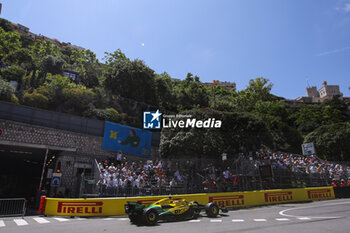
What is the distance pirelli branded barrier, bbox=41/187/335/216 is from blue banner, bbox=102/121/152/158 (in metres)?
11.6

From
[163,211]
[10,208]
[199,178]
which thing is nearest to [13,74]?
[10,208]

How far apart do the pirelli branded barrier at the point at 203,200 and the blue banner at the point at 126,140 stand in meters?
11.6

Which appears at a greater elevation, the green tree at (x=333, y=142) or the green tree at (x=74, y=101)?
the green tree at (x=74, y=101)

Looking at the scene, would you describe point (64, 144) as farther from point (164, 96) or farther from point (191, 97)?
point (191, 97)

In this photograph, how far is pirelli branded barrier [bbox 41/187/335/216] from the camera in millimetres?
11625

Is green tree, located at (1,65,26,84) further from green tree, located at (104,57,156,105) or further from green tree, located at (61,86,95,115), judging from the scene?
green tree, located at (104,57,156,105)

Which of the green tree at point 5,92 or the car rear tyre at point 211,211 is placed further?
the green tree at point 5,92

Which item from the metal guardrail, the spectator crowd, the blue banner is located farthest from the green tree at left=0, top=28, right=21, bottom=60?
the metal guardrail

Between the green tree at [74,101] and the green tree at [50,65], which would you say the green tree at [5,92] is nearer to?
the green tree at [74,101]

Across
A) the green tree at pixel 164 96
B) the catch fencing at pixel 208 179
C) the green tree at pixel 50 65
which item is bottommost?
the catch fencing at pixel 208 179

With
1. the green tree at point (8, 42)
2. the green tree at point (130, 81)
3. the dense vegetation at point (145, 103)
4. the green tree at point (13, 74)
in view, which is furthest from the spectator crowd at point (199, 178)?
the green tree at point (8, 42)

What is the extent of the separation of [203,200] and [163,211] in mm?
4829

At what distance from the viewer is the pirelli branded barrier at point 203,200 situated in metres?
11.6

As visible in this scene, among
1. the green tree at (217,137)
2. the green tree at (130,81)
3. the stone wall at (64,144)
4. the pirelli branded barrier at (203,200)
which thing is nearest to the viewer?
the pirelli branded barrier at (203,200)
